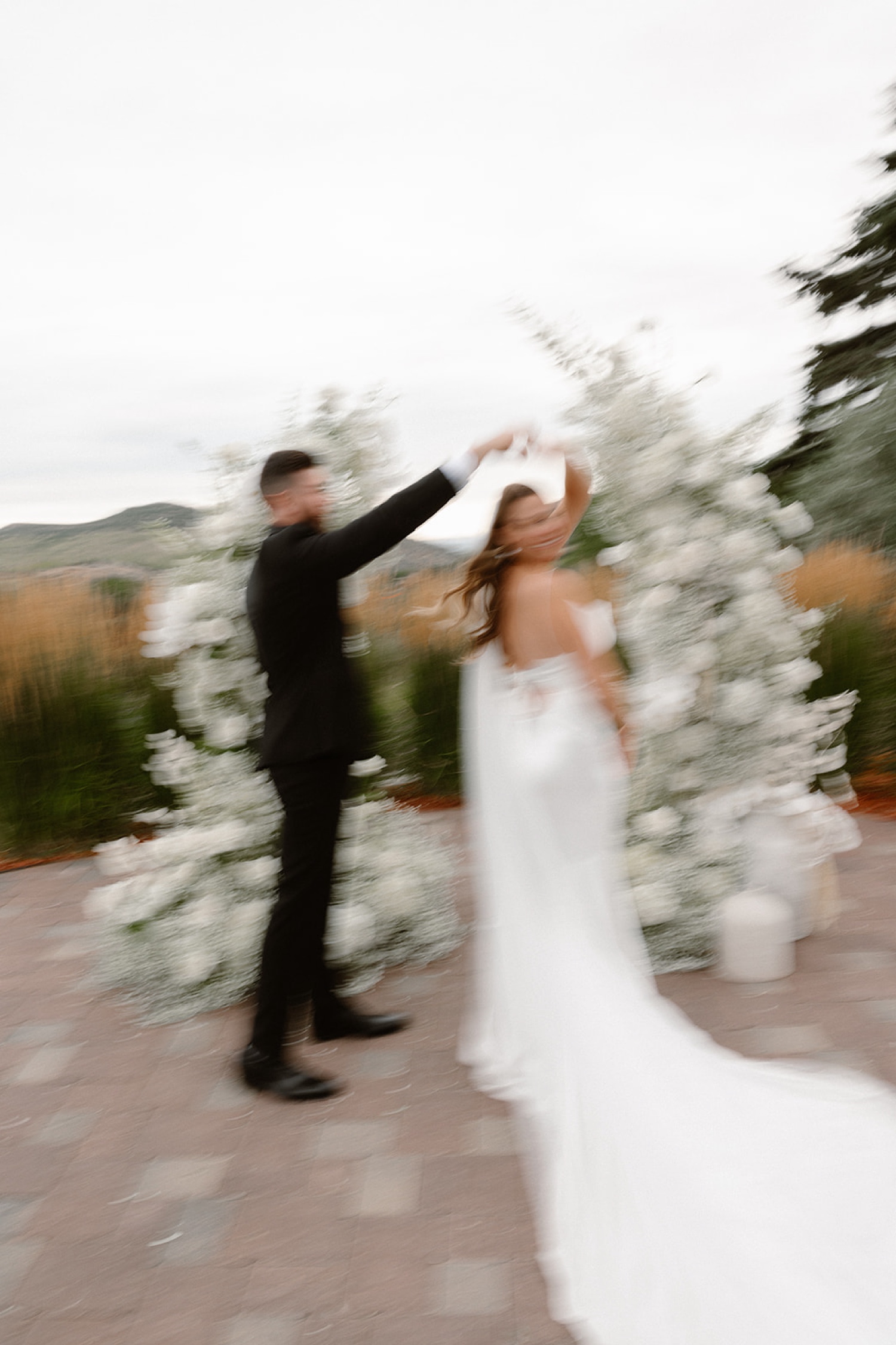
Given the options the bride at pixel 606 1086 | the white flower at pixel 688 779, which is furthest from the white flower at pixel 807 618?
the bride at pixel 606 1086

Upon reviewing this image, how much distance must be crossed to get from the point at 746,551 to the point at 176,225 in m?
3.05

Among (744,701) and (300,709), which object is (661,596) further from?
(300,709)

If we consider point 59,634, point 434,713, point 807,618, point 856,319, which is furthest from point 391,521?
point 856,319

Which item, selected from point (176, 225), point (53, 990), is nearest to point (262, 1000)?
point (53, 990)

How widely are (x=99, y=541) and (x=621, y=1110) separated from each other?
4167 millimetres

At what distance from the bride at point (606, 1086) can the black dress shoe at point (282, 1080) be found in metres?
0.44

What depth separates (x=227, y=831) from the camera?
3518 mm

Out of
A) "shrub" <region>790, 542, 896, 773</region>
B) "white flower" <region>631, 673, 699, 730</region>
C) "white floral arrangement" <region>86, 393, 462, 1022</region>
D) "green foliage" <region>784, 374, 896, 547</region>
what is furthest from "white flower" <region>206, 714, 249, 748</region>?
"green foliage" <region>784, 374, 896, 547</region>

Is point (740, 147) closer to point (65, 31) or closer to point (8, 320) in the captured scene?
point (65, 31)

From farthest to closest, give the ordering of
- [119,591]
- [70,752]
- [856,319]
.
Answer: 1. [856,319]
2. [119,591]
3. [70,752]

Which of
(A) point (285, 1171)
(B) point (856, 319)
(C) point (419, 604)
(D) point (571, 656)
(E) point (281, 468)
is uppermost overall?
(B) point (856, 319)

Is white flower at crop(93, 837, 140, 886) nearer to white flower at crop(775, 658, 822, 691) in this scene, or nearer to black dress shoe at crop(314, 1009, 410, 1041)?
black dress shoe at crop(314, 1009, 410, 1041)

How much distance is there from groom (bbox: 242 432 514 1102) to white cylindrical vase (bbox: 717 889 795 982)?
1360 millimetres

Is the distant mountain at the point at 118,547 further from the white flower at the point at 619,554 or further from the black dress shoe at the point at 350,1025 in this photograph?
→ the black dress shoe at the point at 350,1025
